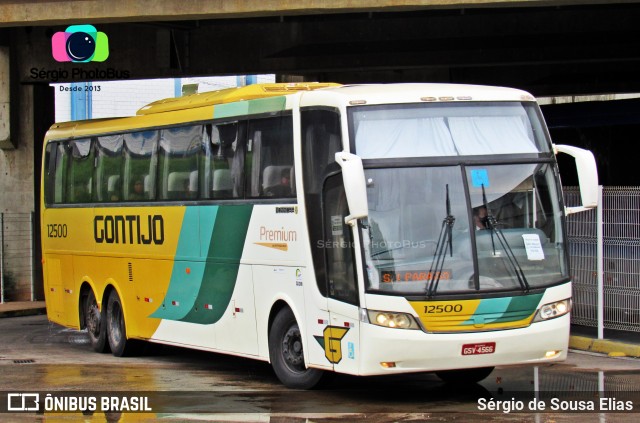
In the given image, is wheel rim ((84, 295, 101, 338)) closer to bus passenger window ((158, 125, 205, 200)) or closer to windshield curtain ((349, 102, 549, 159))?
bus passenger window ((158, 125, 205, 200))

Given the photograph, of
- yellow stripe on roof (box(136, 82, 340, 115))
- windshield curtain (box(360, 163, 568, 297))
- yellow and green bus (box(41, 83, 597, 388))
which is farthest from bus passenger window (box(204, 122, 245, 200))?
windshield curtain (box(360, 163, 568, 297))

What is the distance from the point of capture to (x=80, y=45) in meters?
25.9

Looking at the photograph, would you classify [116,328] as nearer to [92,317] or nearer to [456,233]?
[92,317]

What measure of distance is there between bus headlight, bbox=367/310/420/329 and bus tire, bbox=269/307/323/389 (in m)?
1.61

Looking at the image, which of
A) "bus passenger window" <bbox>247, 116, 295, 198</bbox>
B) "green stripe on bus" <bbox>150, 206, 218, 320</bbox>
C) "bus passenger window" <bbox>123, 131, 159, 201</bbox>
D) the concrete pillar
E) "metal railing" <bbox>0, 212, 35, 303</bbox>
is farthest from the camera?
"metal railing" <bbox>0, 212, 35, 303</bbox>

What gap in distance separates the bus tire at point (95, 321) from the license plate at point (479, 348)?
27.1 ft

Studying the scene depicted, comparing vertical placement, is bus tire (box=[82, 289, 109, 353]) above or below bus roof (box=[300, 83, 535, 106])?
below

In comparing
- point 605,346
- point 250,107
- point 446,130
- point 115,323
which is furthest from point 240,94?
point 605,346

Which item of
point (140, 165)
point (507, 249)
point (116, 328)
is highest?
point (140, 165)

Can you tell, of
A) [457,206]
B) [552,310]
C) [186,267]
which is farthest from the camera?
[186,267]

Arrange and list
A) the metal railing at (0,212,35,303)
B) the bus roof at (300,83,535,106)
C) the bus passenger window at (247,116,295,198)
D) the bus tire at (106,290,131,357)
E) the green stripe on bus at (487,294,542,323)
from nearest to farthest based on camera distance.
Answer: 1. the green stripe on bus at (487,294,542,323)
2. the bus roof at (300,83,535,106)
3. the bus passenger window at (247,116,295,198)
4. the bus tire at (106,290,131,357)
5. the metal railing at (0,212,35,303)

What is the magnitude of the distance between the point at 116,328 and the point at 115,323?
0.08 meters

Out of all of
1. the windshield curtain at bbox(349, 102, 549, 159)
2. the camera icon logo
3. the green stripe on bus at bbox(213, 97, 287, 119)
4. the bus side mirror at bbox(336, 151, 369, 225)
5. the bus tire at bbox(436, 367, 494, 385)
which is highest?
the camera icon logo

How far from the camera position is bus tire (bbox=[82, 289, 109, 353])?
1788 centimetres
